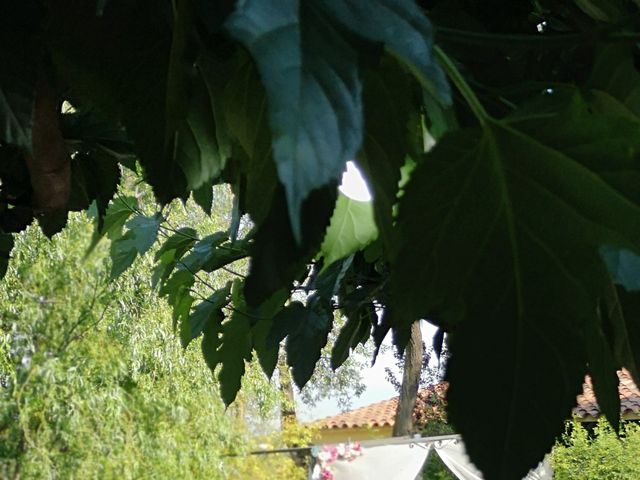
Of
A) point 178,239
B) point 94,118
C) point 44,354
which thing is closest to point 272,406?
point 44,354

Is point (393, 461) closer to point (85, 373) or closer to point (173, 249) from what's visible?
point (85, 373)

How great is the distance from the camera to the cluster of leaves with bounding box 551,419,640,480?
6.18 m

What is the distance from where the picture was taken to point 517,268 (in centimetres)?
14

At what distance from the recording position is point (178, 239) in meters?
0.92

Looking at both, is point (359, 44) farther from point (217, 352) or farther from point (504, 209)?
point (217, 352)

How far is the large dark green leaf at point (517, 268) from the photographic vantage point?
0.14 m

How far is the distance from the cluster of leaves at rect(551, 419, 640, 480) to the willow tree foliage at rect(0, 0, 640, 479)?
6277 mm

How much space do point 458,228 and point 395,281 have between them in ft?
0.05

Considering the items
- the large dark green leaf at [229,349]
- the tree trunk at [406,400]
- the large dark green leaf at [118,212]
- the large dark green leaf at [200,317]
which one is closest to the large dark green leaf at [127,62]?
the large dark green leaf at [229,349]

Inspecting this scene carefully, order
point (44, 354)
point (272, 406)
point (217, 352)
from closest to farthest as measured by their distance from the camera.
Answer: point (217, 352) → point (44, 354) → point (272, 406)

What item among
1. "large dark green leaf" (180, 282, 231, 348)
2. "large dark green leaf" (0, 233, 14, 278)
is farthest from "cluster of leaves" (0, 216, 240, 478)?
"large dark green leaf" (0, 233, 14, 278)

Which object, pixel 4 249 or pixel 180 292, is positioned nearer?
pixel 4 249

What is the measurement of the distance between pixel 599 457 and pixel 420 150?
6643 mm

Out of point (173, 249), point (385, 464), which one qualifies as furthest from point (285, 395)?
point (173, 249)
